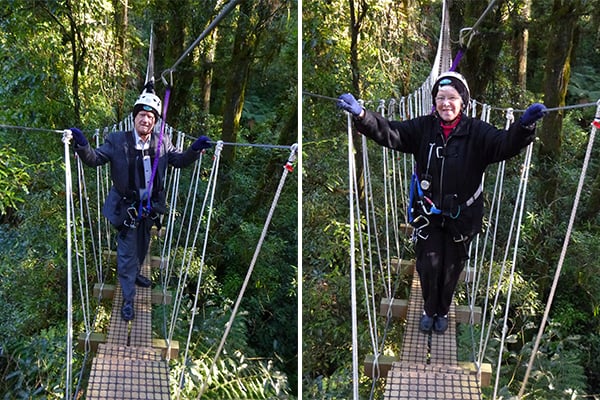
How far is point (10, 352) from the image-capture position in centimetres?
351

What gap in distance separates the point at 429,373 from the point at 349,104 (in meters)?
0.71

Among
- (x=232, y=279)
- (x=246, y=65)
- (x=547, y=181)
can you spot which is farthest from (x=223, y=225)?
(x=547, y=181)

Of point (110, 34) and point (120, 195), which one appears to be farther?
point (110, 34)

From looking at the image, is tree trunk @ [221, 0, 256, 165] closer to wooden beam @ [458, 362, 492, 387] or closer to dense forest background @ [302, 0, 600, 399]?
dense forest background @ [302, 0, 600, 399]

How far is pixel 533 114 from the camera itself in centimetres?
158

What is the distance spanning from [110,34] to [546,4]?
2.93 m

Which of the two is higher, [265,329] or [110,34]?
[110,34]

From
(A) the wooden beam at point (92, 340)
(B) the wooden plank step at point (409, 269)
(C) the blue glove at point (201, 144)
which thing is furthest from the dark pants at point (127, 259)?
(B) the wooden plank step at point (409, 269)

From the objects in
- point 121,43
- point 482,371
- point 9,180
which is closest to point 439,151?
point 482,371

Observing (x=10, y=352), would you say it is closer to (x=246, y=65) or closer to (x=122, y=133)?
(x=122, y=133)

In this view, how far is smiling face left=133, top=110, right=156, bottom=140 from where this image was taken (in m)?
2.24

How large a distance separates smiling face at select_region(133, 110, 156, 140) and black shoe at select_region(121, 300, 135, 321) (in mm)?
579

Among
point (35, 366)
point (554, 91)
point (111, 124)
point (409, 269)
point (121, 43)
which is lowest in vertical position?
point (35, 366)

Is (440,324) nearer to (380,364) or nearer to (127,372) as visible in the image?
(380,364)
